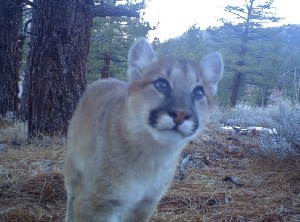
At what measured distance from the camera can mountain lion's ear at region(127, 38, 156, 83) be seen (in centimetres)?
318

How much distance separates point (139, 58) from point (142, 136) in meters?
0.66

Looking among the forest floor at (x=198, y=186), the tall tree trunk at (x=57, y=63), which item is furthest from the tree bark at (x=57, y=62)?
the forest floor at (x=198, y=186)

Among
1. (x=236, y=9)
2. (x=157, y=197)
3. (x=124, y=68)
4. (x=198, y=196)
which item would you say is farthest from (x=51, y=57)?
(x=236, y=9)

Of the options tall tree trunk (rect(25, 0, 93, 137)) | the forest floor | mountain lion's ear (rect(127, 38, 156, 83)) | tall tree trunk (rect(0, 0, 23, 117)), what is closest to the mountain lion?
mountain lion's ear (rect(127, 38, 156, 83))

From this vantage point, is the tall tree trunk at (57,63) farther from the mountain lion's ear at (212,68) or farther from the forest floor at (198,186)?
the mountain lion's ear at (212,68)

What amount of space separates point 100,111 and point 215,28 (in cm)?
3355

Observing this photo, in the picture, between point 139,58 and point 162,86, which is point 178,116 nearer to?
point 162,86

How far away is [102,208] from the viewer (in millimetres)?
2879

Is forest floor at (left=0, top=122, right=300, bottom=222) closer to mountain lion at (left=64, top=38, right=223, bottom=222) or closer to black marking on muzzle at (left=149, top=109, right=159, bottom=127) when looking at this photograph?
mountain lion at (left=64, top=38, right=223, bottom=222)

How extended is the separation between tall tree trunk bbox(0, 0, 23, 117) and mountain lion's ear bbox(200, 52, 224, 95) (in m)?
5.60

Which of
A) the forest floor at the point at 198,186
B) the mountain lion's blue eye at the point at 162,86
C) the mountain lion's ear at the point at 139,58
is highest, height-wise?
the mountain lion's ear at the point at 139,58

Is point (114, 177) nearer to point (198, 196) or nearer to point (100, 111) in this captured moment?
point (100, 111)

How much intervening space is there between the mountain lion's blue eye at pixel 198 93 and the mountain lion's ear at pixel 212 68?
0.36 meters

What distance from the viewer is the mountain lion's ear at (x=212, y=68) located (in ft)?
11.1
